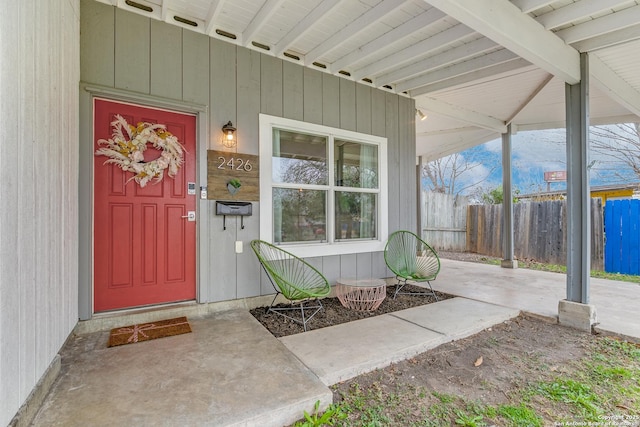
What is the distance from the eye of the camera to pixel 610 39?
285 centimetres

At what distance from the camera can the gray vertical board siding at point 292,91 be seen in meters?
3.58

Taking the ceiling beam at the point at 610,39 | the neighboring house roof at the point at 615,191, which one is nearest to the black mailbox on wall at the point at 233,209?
the ceiling beam at the point at 610,39

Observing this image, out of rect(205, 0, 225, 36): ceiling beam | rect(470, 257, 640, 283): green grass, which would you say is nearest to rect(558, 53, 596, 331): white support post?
rect(470, 257, 640, 283): green grass

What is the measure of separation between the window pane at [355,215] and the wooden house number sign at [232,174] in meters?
1.19

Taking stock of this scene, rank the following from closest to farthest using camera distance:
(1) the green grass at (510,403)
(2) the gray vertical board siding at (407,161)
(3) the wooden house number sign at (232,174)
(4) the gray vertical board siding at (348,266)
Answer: (1) the green grass at (510,403), (3) the wooden house number sign at (232,174), (4) the gray vertical board siding at (348,266), (2) the gray vertical board siding at (407,161)

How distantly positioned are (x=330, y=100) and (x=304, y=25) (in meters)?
1.09

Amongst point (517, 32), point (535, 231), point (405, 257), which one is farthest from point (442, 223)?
point (517, 32)

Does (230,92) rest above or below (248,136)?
above

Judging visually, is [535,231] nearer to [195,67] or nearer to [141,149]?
[195,67]

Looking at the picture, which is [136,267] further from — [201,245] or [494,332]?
[494,332]

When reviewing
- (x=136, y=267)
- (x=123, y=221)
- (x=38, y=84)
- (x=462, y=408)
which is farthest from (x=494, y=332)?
(x=38, y=84)

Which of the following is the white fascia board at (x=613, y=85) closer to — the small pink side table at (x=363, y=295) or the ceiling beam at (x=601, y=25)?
the ceiling beam at (x=601, y=25)

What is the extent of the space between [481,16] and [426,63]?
1.56 meters

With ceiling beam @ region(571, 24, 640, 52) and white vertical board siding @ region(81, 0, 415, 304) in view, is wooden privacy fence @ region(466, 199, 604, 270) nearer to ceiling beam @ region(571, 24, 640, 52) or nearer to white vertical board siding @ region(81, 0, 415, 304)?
ceiling beam @ region(571, 24, 640, 52)
